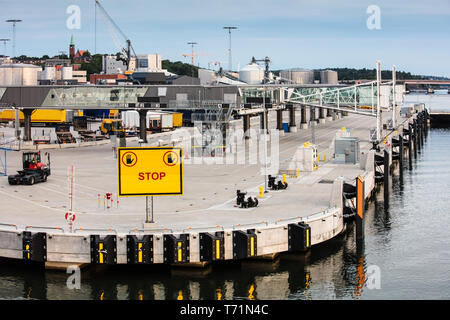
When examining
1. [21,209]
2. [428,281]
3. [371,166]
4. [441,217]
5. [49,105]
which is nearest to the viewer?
[428,281]

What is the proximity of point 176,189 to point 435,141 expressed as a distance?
349ft

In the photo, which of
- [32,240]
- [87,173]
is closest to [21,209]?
[32,240]

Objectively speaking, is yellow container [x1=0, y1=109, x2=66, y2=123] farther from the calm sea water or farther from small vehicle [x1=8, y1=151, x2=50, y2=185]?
the calm sea water

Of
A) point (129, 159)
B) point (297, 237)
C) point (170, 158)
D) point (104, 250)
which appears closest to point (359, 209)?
point (297, 237)

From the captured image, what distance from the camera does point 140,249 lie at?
40.8 meters

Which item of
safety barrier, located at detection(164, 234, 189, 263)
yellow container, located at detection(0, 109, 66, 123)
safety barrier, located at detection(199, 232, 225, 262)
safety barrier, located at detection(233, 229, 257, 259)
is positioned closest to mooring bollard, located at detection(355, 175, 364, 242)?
safety barrier, located at detection(233, 229, 257, 259)

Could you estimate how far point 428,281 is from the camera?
1619 inches

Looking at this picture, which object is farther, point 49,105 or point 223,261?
point 49,105

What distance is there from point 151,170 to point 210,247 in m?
5.62

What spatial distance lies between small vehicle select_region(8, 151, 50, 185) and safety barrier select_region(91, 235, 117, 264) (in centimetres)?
2347

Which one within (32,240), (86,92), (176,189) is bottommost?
(32,240)

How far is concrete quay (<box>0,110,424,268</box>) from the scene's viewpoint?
41125 mm

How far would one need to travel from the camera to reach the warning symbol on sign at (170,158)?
42.0 metres
